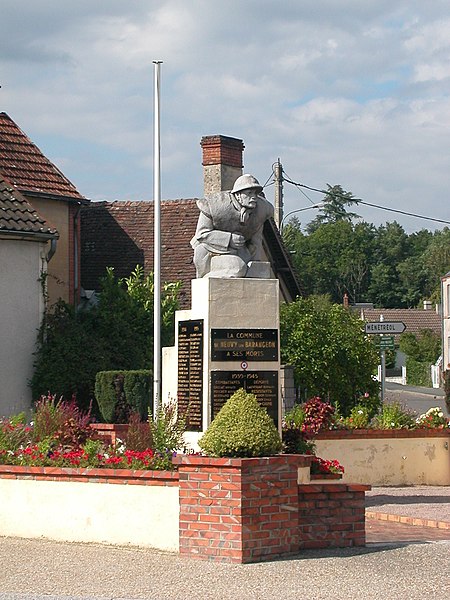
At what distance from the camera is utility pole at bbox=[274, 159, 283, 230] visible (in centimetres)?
3666

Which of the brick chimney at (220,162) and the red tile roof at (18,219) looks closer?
the red tile roof at (18,219)

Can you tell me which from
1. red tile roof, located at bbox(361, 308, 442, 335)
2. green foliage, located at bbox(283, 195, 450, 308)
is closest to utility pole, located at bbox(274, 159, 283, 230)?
red tile roof, located at bbox(361, 308, 442, 335)

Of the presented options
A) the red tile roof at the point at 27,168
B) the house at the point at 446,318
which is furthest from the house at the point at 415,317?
the red tile roof at the point at 27,168

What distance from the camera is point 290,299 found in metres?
38.9

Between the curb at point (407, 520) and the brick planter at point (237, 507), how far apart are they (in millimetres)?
3890

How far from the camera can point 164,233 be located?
35094 millimetres

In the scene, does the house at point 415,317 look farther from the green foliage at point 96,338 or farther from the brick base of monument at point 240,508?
the brick base of monument at point 240,508

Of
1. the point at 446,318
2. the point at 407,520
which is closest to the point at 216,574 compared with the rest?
the point at 407,520

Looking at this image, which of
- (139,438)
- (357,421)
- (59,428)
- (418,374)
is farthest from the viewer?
(418,374)

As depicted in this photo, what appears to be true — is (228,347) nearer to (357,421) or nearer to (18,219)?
(357,421)

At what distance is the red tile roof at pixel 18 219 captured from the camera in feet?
82.7

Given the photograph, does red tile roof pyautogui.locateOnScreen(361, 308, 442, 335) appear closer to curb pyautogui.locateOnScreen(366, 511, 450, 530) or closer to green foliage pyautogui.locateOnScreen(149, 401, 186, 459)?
curb pyautogui.locateOnScreen(366, 511, 450, 530)

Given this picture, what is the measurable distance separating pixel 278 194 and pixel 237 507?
85.8 ft

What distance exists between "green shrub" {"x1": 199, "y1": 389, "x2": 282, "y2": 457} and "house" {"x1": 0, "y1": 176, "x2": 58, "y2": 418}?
13806 millimetres
